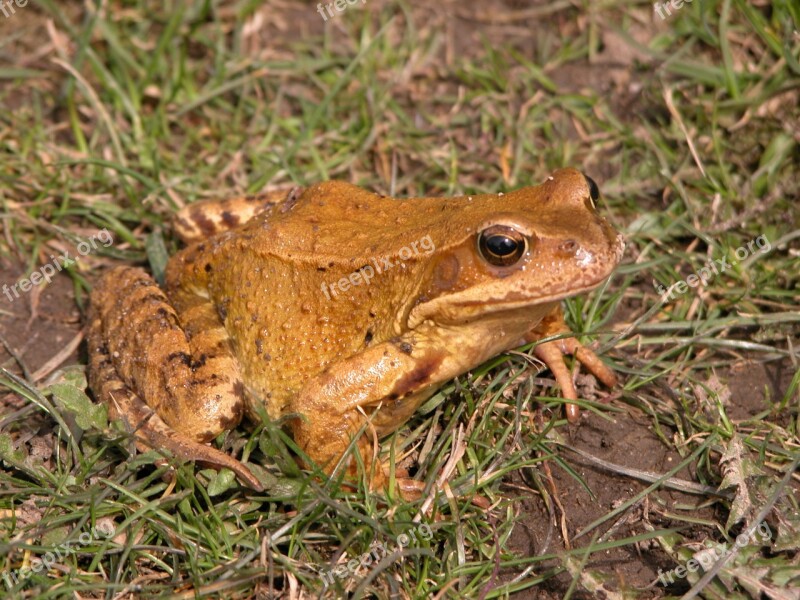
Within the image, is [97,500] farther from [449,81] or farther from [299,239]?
[449,81]

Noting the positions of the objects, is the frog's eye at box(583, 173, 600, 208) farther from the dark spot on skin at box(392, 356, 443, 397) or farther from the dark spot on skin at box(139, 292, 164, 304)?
the dark spot on skin at box(139, 292, 164, 304)

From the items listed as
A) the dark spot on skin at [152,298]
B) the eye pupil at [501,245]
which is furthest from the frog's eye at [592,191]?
the dark spot on skin at [152,298]

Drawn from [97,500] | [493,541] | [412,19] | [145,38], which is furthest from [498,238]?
[145,38]

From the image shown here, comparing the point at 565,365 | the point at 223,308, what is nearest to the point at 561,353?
the point at 565,365

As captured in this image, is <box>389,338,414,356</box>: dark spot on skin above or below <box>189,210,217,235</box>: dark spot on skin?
below

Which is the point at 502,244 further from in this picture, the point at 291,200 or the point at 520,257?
the point at 291,200

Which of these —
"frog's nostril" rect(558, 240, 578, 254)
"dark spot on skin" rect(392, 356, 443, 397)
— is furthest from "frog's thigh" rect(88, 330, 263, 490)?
"frog's nostril" rect(558, 240, 578, 254)
